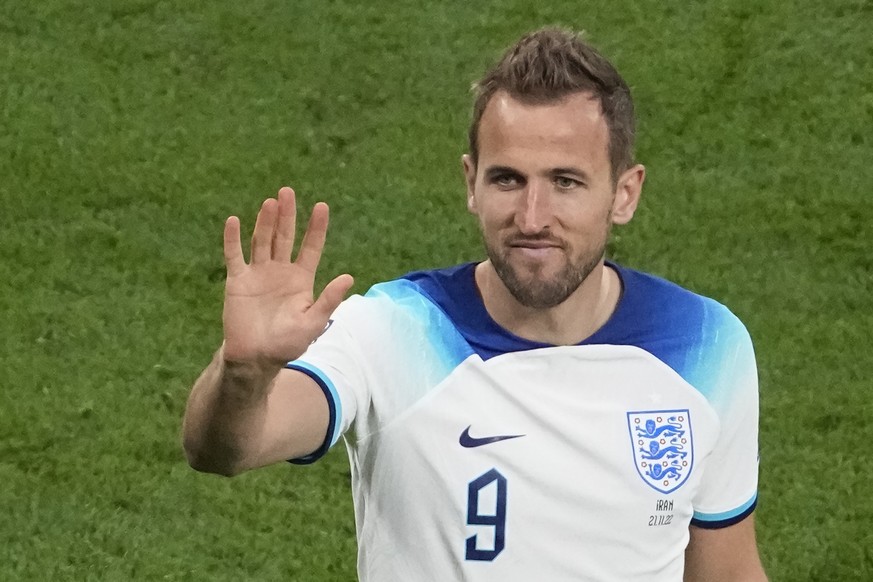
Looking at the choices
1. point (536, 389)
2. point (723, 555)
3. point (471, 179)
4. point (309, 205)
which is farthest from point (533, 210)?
point (309, 205)

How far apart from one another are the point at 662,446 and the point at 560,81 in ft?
2.36

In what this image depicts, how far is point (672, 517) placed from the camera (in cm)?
238

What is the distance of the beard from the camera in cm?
230

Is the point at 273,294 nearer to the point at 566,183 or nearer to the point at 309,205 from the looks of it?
the point at 566,183

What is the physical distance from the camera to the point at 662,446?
234cm

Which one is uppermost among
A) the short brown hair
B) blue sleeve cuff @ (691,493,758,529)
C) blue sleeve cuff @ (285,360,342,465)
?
the short brown hair

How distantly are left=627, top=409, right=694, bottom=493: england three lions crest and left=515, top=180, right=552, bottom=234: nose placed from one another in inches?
16.2

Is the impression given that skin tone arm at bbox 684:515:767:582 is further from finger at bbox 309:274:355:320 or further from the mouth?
finger at bbox 309:274:355:320

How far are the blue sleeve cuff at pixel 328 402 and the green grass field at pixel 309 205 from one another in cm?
177

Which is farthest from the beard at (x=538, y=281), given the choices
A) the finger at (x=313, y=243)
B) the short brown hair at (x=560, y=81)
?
the finger at (x=313, y=243)

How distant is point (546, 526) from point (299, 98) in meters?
3.16

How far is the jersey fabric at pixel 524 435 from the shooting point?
88.7 inches

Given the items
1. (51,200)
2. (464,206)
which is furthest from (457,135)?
(51,200)

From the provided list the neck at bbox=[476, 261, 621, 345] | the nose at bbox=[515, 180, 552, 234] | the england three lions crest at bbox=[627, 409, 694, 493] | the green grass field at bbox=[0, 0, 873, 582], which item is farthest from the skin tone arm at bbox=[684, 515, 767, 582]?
the green grass field at bbox=[0, 0, 873, 582]
